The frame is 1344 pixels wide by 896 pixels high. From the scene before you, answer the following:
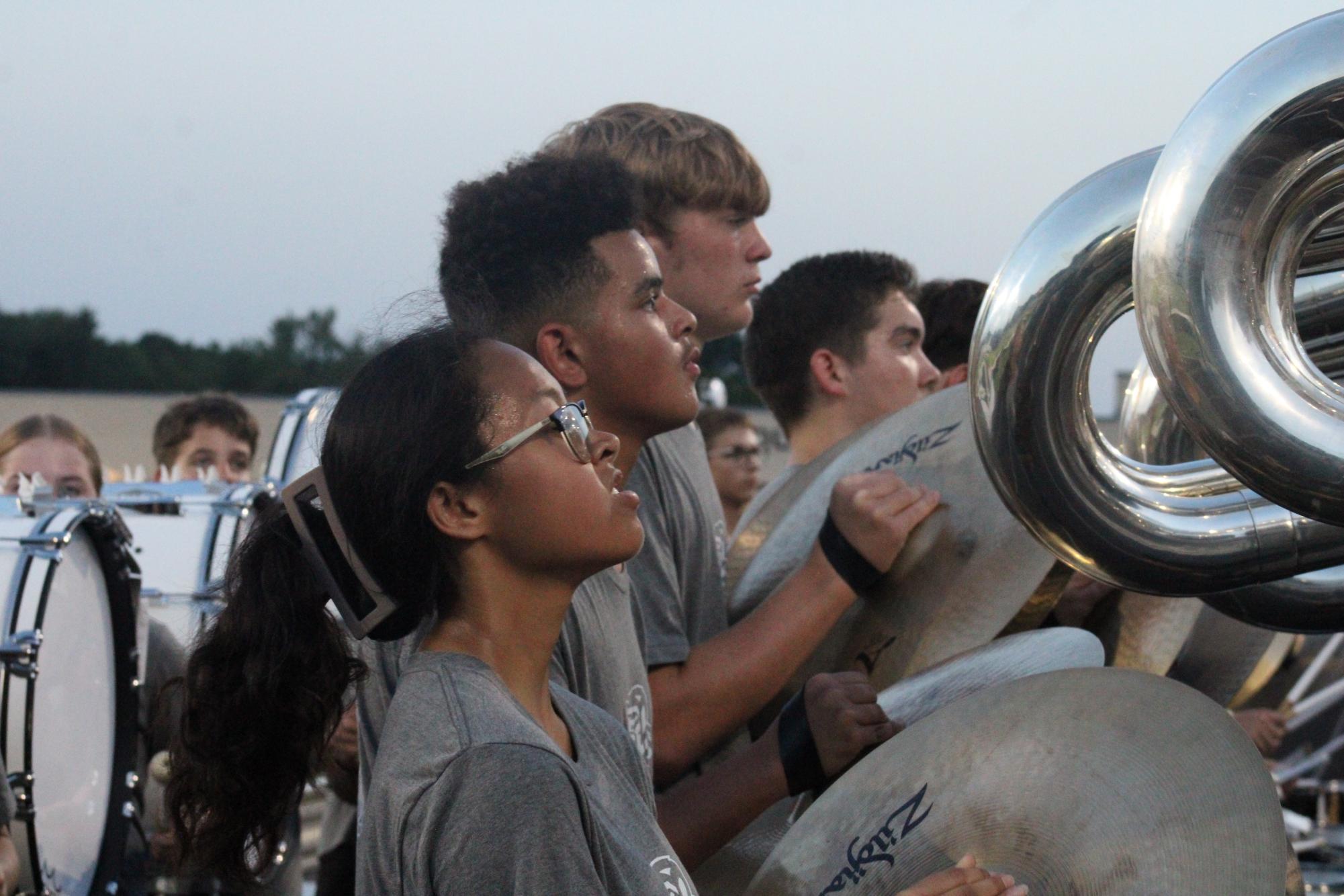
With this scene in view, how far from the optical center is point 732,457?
304 inches

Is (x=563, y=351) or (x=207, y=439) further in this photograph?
(x=207, y=439)

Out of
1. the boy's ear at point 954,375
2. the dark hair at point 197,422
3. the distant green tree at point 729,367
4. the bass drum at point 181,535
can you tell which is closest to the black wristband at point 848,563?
the boy's ear at point 954,375

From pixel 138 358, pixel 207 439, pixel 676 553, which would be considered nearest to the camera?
pixel 676 553

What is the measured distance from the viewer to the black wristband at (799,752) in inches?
88.6

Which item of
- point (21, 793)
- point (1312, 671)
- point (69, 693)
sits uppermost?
point (69, 693)

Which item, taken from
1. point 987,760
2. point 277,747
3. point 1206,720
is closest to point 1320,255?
point 1206,720

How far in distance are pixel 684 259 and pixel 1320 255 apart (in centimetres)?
132

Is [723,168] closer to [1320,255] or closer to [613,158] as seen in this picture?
[613,158]

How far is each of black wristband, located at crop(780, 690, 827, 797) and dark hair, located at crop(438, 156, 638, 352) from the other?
657 mm

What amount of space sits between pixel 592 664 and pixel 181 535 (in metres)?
2.76

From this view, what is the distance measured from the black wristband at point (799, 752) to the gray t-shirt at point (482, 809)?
2.06ft

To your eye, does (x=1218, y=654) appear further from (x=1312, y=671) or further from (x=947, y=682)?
(x=1312, y=671)

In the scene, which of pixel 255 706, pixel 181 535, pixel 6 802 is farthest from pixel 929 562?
pixel 181 535

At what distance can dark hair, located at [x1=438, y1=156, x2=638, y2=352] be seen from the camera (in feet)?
7.57
